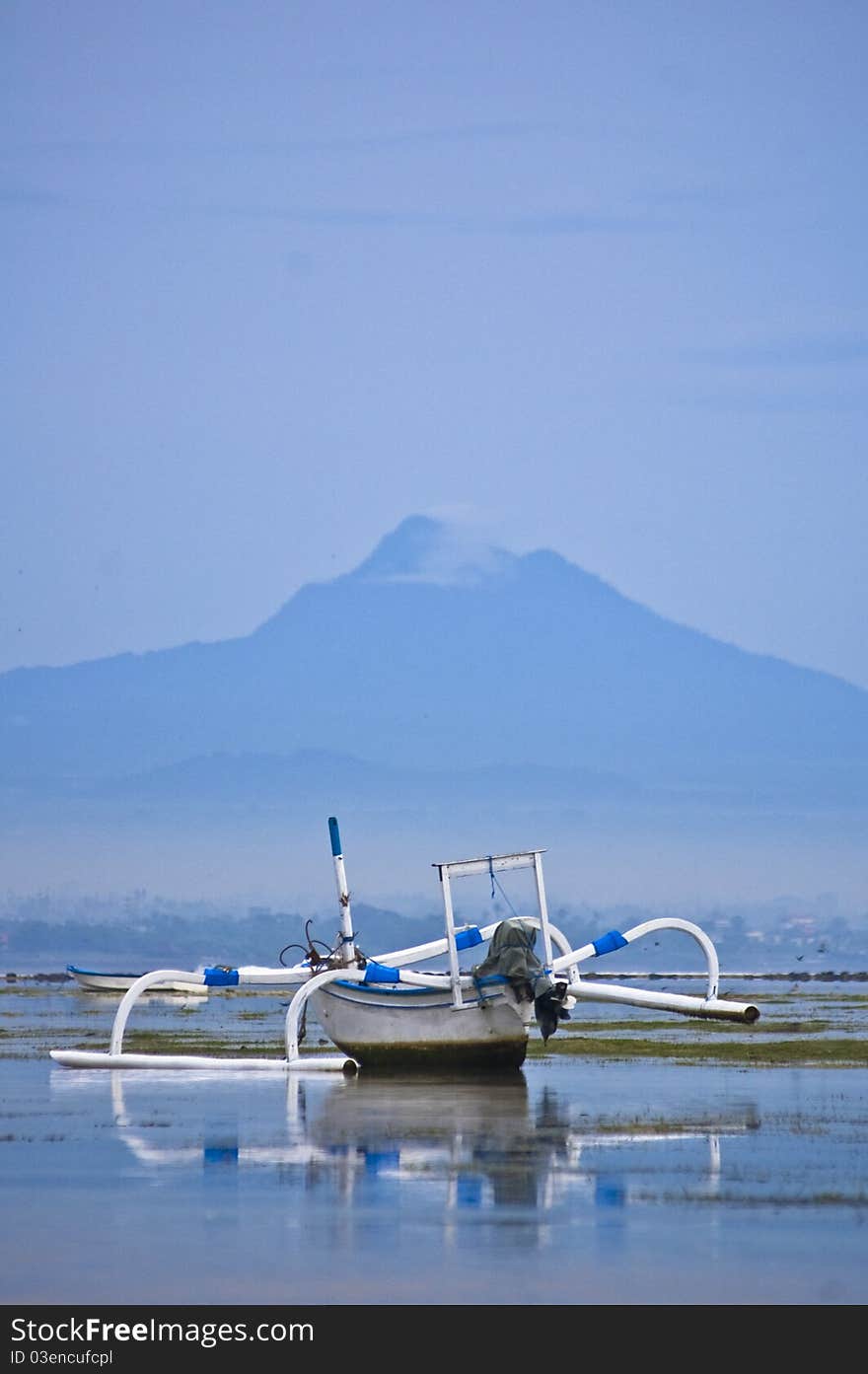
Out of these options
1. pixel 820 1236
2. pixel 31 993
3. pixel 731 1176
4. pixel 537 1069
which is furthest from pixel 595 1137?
pixel 31 993

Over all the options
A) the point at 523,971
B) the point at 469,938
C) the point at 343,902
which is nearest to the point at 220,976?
the point at 343,902

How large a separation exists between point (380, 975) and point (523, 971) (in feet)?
9.36

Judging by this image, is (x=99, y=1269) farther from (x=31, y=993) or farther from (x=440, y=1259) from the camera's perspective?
(x=31, y=993)

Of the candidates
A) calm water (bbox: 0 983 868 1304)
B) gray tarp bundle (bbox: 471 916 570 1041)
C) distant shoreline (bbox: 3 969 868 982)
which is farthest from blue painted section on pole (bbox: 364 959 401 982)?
distant shoreline (bbox: 3 969 868 982)

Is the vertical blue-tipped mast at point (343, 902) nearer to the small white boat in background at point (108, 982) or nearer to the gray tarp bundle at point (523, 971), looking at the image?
the gray tarp bundle at point (523, 971)

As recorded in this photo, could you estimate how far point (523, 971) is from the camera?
117 feet

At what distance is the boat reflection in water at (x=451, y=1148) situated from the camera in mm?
21109

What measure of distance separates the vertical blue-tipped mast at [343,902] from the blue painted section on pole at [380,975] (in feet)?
3.20

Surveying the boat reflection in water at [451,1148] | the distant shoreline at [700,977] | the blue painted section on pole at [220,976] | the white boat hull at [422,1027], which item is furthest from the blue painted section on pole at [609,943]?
the distant shoreline at [700,977]

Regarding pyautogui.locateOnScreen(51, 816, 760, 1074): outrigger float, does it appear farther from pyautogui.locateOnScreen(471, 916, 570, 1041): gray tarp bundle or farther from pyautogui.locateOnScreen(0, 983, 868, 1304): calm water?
pyautogui.locateOnScreen(0, 983, 868, 1304): calm water

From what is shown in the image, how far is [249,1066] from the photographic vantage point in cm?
3888

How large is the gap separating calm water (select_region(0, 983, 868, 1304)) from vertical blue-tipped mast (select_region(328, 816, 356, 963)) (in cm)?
241

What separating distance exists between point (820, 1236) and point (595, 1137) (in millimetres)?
7891

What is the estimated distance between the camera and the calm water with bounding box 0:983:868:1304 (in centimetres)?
1639
